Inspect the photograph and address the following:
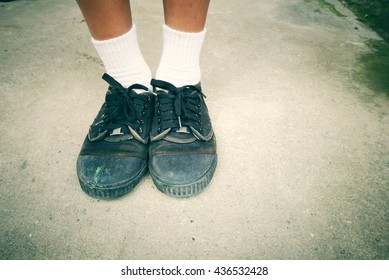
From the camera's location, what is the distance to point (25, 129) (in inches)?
37.1

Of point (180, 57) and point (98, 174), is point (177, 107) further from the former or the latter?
point (98, 174)

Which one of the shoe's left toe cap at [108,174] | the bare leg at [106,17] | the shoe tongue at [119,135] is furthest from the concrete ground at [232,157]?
the bare leg at [106,17]

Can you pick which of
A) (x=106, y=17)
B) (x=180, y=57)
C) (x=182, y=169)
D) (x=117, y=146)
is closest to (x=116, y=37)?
(x=106, y=17)

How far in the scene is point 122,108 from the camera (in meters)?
0.82

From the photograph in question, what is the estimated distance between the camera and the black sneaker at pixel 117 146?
0.72 metres

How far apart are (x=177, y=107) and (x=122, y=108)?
0.18 metres

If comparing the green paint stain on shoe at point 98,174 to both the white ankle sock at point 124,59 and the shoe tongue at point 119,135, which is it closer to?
the shoe tongue at point 119,135

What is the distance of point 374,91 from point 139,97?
3.35 ft

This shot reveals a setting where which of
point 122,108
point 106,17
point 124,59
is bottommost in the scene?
point 122,108

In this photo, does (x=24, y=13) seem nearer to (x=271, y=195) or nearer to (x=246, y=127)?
(x=246, y=127)

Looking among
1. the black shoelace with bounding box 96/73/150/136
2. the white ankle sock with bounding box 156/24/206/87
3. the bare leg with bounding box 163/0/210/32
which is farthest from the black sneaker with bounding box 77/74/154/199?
the bare leg with bounding box 163/0/210/32

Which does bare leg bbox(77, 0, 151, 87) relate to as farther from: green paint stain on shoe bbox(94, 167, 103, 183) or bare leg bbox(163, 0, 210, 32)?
green paint stain on shoe bbox(94, 167, 103, 183)

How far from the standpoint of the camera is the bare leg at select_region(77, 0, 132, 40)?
69 centimetres

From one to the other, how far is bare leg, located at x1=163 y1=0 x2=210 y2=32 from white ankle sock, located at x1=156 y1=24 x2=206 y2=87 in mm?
17
